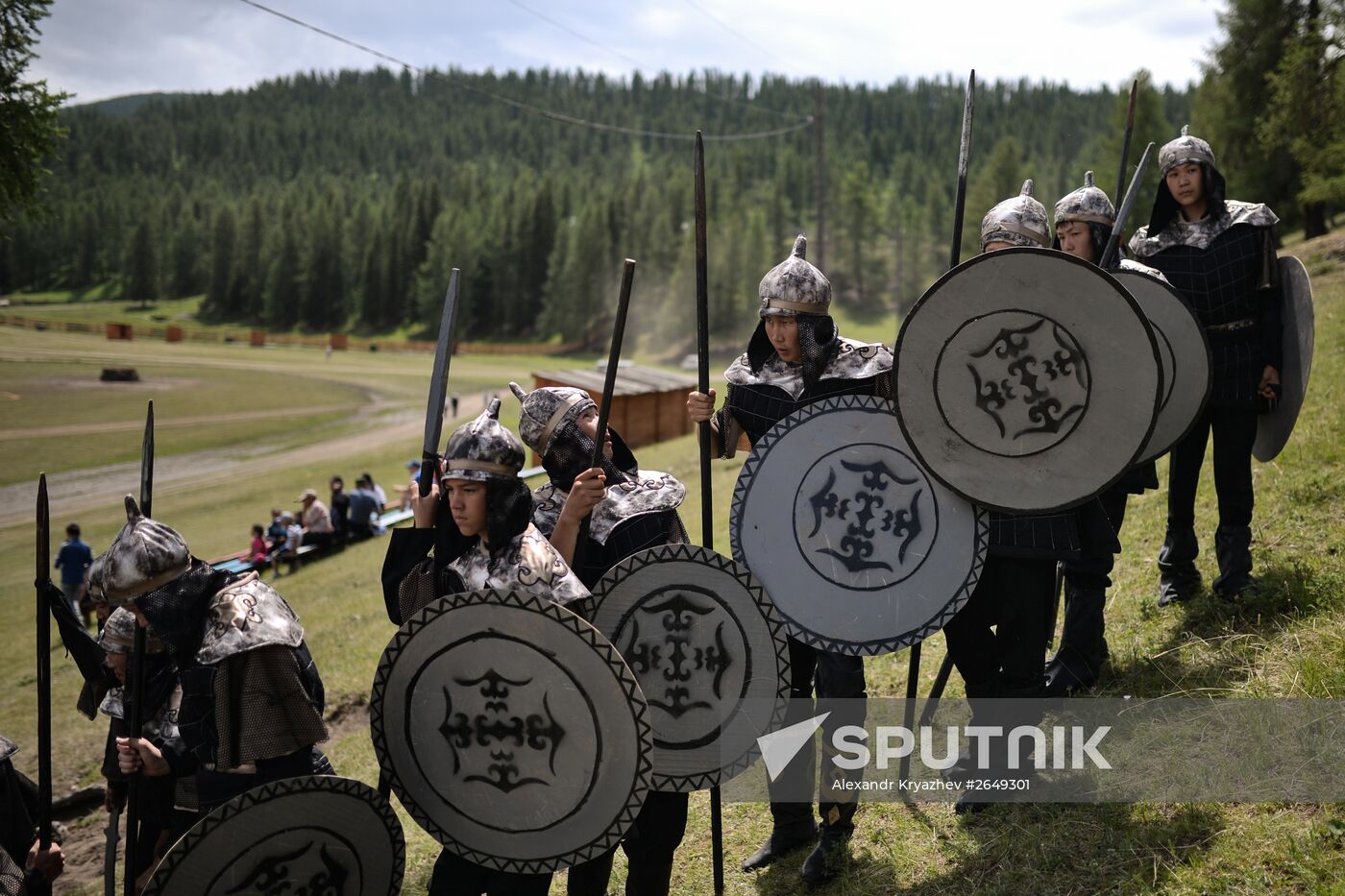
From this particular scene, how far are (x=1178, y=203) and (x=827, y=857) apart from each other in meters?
3.39

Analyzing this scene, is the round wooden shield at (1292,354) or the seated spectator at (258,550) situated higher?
the round wooden shield at (1292,354)

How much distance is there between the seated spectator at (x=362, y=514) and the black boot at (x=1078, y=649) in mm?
14925

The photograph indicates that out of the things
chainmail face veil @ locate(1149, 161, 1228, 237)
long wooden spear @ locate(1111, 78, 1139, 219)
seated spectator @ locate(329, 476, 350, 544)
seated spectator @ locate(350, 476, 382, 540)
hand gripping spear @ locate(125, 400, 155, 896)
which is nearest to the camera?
hand gripping spear @ locate(125, 400, 155, 896)

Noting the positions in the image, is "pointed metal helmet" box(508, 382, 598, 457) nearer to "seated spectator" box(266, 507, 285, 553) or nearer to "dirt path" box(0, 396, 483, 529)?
"seated spectator" box(266, 507, 285, 553)

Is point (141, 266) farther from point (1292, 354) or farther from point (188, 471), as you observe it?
point (1292, 354)

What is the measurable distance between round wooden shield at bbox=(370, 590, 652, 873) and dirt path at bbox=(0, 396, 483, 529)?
23346mm

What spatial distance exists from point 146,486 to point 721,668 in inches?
87.8

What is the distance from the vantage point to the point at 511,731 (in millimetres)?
2867

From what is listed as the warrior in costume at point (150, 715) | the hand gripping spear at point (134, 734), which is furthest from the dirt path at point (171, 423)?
the hand gripping spear at point (134, 734)

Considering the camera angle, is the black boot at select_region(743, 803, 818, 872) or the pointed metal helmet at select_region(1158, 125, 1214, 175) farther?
the pointed metal helmet at select_region(1158, 125, 1214, 175)

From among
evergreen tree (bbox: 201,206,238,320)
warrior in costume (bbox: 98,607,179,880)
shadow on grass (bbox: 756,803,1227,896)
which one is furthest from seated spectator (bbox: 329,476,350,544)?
evergreen tree (bbox: 201,206,238,320)

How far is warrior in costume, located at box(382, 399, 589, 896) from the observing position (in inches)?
120

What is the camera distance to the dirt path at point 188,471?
Result: 23672 millimetres

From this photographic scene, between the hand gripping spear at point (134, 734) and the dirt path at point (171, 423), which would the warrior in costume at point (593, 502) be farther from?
the dirt path at point (171, 423)
